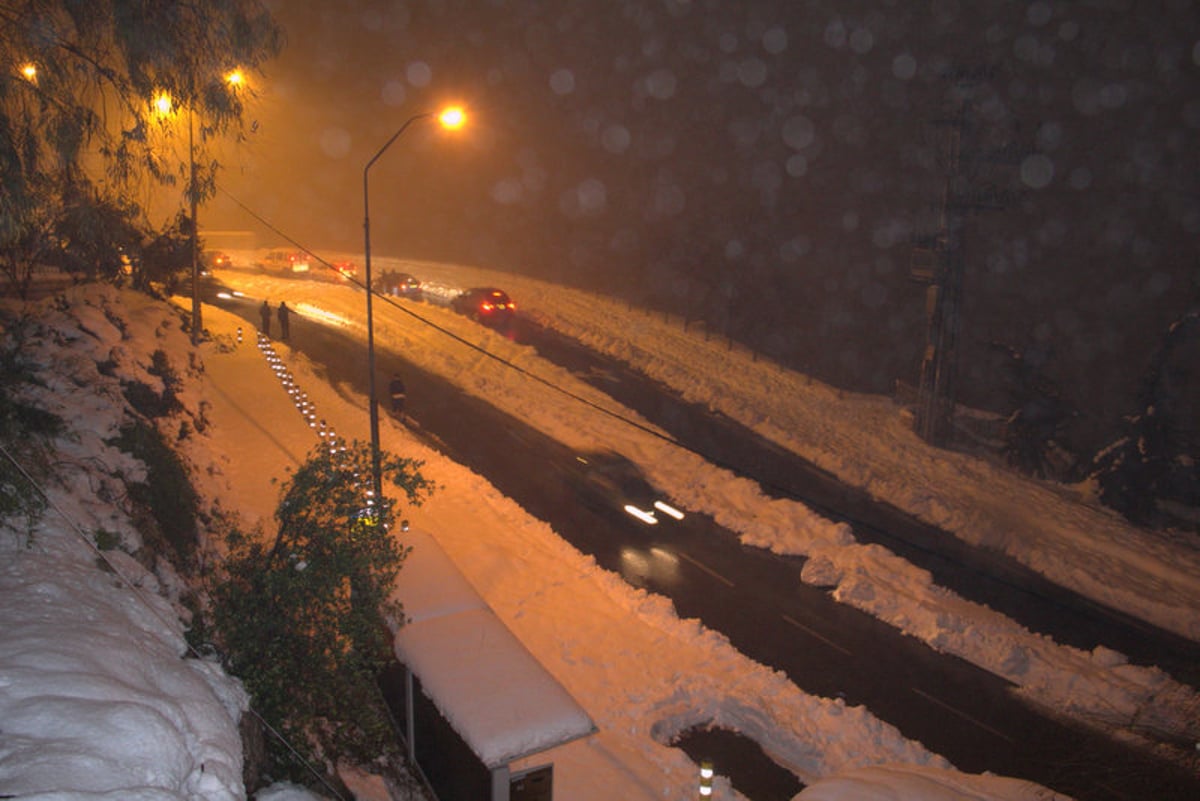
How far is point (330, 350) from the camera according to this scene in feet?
105

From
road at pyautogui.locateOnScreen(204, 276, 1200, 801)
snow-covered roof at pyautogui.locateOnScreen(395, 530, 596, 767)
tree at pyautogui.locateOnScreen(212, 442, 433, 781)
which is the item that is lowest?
road at pyautogui.locateOnScreen(204, 276, 1200, 801)

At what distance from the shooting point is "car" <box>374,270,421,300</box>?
41938 millimetres

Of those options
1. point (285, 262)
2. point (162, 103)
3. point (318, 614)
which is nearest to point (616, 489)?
point (318, 614)

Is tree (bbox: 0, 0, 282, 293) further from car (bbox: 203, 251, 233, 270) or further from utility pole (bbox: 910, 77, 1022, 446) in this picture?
car (bbox: 203, 251, 233, 270)

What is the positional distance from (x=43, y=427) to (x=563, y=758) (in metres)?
9.97

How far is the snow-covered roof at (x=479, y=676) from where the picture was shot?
859cm

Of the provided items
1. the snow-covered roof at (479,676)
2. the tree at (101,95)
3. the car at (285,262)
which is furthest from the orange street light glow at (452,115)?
the car at (285,262)

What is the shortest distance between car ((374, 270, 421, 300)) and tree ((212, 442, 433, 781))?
32839 mm

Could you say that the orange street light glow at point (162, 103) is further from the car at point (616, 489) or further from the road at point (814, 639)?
the car at point (616, 489)

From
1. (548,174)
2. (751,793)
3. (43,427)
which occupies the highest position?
(548,174)

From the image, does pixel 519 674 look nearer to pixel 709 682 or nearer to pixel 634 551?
pixel 709 682

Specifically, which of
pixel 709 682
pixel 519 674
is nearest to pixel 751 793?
pixel 709 682

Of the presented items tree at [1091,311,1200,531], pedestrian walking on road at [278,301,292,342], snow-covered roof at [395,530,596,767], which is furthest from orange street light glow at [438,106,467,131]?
tree at [1091,311,1200,531]

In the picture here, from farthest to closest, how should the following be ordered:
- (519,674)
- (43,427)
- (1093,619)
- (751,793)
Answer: (1093,619)
(43,427)
(751,793)
(519,674)
